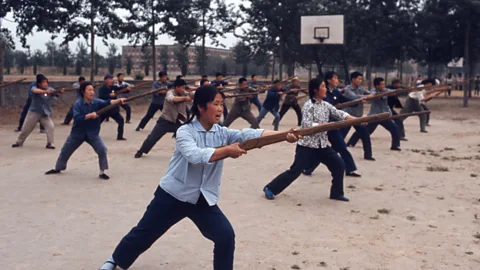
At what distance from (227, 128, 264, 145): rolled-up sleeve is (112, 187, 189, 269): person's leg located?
54 cm

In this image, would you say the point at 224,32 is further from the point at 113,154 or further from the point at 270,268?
the point at 270,268

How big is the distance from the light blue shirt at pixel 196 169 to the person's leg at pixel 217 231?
0.22ft

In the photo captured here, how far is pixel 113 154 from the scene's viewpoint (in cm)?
1034

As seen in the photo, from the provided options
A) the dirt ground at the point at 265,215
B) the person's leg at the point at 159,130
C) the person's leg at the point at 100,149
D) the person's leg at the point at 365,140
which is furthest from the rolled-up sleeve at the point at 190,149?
the person's leg at the point at 365,140

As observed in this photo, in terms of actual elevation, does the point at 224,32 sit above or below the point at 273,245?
above

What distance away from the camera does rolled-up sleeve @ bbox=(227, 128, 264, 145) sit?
3.70m

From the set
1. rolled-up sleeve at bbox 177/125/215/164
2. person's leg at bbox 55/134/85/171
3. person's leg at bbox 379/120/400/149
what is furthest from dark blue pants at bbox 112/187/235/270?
person's leg at bbox 379/120/400/149

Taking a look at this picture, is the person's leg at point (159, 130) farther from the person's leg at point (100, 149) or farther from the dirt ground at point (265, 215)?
the person's leg at point (100, 149)

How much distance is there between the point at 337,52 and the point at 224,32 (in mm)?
11389

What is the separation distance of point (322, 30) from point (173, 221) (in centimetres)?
2315

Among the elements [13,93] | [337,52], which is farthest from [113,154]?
[337,52]

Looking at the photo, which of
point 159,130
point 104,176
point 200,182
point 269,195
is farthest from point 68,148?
point 200,182

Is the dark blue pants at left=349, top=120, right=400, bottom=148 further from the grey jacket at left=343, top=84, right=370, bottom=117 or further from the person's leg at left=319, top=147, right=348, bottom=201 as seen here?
the person's leg at left=319, top=147, right=348, bottom=201

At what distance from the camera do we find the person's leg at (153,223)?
3.77 m
